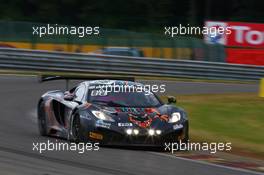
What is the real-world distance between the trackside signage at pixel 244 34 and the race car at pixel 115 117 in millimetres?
22186

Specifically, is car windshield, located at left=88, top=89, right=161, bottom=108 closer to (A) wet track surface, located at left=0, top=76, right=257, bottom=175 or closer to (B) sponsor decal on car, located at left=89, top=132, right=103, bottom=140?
(B) sponsor decal on car, located at left=89, top=132, right=103, bottom=140

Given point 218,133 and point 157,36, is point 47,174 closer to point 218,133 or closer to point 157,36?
point 218,133

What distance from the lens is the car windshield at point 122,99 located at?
12.1 metres

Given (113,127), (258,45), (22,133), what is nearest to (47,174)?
(113,127)

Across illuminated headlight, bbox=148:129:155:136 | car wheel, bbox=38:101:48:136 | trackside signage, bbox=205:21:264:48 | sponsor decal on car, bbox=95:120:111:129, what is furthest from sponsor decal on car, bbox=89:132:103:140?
trackside signage, bbox=205:21:264:48

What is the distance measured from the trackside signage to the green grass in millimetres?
11699

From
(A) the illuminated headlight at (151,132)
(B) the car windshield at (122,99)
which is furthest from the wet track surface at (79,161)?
(B) the car windshield at (122,99)

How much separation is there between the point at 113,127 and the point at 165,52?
21151mm

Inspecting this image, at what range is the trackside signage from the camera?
34.6 metres

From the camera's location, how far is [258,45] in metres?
34.7

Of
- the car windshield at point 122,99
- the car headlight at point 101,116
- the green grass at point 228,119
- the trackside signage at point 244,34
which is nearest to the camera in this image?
the car headlight at point 101,116

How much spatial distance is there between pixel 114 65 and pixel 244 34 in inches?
331

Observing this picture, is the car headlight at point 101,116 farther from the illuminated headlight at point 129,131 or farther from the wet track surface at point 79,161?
the wet track surface at point 79,161

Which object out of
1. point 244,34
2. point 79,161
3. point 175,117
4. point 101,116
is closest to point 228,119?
point 175,117
